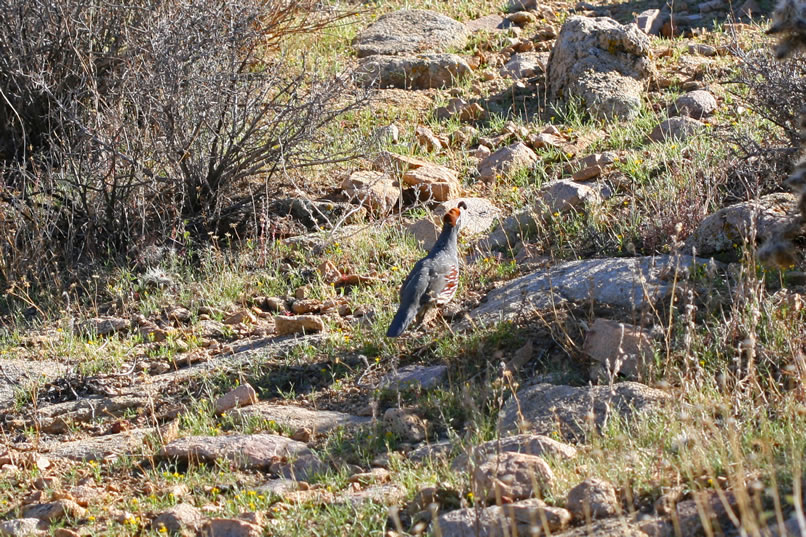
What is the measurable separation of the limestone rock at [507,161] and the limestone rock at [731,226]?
2.35 meters

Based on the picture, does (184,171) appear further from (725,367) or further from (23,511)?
(725,367)

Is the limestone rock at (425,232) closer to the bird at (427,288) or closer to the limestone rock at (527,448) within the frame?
the bird at (427,288)

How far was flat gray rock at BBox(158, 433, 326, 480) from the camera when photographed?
16.1 feet

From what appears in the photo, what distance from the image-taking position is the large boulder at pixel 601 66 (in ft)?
30.5

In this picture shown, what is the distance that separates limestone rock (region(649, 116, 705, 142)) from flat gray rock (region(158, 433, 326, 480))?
4.61 metres

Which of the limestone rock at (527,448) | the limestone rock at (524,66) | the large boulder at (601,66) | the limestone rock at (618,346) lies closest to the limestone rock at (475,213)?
the large boulder at (601,66)

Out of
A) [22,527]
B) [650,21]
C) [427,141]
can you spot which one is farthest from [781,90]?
[22,527]

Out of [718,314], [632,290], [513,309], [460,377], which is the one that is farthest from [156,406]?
[718,314]

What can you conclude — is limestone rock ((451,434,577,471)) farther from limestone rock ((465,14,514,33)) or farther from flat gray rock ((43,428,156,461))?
limestone rock ((465,14,514,33))

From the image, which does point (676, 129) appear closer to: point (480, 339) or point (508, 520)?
point (480, 339)

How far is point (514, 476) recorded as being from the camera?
398 centimetres

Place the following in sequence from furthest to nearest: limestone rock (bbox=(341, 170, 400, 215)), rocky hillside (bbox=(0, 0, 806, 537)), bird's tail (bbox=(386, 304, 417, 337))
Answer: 1. limestone rock (bbox=(341, 170, 400, 215))
2. bird's tail (bbox=(386, 304, 417, 337))
3. rocky hillside (bbox=(0, 0, 806, 537))

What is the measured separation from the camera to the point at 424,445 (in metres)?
5.01

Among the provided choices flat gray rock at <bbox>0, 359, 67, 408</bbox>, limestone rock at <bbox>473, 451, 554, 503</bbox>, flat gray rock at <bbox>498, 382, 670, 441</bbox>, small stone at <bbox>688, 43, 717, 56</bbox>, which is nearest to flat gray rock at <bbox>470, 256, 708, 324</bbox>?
flat gray rock at <bbox>498, 382, 670, 441</bbox>
